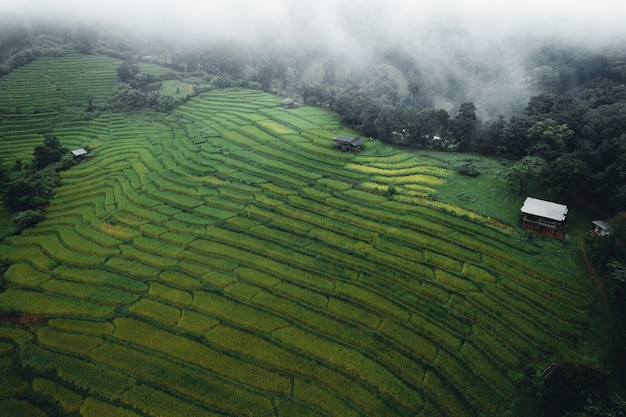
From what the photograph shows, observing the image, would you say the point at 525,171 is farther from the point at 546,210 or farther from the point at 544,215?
the point at 544,215

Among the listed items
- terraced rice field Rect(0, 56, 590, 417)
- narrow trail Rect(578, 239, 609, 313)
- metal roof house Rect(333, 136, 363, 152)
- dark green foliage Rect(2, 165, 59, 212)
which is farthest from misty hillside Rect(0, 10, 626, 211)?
dark green foliage Rect(2, 165, 59, 212)

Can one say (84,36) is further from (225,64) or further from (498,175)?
(498,175)

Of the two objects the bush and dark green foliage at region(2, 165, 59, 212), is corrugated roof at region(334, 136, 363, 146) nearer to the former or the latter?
the bush

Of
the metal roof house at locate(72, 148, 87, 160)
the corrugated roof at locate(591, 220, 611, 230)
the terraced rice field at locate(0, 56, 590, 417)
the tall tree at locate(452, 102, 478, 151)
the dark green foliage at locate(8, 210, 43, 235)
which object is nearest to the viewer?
the terraced rice field at locate(0, 56, 590, 417)

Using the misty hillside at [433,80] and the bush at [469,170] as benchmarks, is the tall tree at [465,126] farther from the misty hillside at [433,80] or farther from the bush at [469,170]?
the bush at [469,170]

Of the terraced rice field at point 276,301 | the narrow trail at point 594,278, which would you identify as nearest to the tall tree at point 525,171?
the terraced rice field at point 276,301

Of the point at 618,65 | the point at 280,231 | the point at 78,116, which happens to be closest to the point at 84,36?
the point at 78,116
